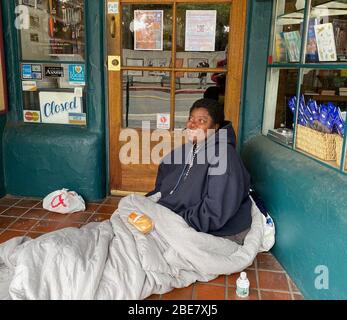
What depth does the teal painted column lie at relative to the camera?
11.2 ft

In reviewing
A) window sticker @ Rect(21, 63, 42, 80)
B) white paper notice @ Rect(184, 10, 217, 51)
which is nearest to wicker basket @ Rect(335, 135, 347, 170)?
white paper notice @ Rect(184, 10, 217, 51)

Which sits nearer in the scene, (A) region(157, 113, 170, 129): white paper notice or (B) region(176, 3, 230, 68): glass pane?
(B) region(176, 3, 230, 68): glass pane

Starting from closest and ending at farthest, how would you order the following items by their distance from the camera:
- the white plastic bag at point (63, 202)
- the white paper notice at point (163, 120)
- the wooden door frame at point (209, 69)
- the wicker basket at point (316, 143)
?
the wicker basket at point (316, 143), the wooden door frame at point (209, 69), the white plastic bag at point (63, 202), the white paper notice at point (163, 120)

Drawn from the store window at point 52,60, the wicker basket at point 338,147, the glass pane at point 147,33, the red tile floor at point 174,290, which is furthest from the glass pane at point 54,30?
the wicker basket at point 338,147

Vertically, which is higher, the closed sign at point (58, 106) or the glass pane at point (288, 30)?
the glass pane at point (288, 30)

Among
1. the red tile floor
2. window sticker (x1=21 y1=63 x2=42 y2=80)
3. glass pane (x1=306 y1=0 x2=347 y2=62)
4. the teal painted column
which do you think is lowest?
the red tile floor

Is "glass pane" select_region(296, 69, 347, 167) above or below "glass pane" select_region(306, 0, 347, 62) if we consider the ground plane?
below

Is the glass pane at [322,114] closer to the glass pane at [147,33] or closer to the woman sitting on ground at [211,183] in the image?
the woman sitting on ground at [211,183]

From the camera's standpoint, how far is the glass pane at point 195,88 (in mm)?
3297

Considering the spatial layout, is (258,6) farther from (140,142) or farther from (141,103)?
(140,142)

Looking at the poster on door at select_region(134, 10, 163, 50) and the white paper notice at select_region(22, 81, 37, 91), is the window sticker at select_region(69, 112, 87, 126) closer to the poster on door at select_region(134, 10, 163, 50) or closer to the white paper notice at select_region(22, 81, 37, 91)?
the white paper notice at select_region(22, 81, 37, 91)

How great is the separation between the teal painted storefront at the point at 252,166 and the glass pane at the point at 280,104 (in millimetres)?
73

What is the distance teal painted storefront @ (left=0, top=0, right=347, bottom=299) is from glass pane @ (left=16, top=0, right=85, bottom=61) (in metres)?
0.11

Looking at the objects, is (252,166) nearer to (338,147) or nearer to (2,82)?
(338,147)
